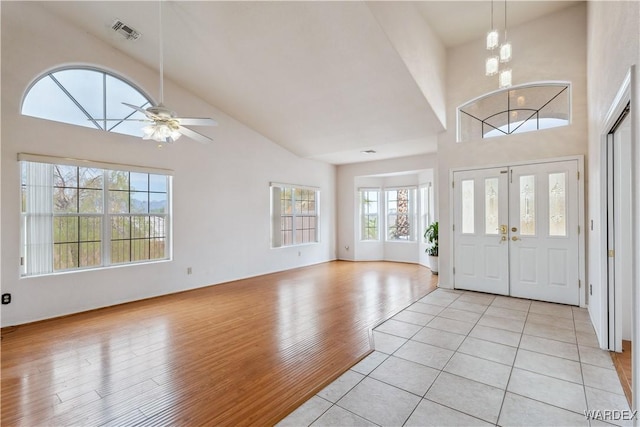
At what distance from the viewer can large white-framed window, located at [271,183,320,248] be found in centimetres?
705

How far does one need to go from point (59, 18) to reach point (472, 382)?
6.39 metres

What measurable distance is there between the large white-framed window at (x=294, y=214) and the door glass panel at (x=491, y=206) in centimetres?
431

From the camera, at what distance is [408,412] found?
1969 millimetres

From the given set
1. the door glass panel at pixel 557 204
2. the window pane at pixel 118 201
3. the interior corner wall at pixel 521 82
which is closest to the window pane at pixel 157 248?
the window pane at pixel 118 201

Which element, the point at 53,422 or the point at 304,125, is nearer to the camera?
the point at 53,422

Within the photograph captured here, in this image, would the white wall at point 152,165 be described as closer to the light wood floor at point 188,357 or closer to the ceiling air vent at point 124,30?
the light wood floor at point 188,357

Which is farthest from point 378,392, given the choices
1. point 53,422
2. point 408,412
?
point 53,422

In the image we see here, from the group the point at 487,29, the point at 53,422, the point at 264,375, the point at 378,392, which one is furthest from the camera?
the point at 487,29

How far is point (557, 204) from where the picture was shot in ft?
14.1

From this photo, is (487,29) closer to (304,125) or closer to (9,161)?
(304,125)

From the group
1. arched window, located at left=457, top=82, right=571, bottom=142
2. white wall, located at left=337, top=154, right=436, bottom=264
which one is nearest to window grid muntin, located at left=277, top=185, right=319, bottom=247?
white wall, located at left=337, top=154, right=436, bottom=264

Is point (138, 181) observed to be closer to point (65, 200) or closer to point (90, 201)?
point (90, 201)

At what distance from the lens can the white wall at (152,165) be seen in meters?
3.57

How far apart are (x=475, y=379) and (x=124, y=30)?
229 inches
